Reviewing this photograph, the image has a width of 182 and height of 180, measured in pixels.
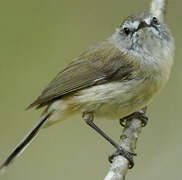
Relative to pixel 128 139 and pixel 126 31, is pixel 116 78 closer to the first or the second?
pixel 126 31

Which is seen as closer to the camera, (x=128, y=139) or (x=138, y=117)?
(x=128, y=139)

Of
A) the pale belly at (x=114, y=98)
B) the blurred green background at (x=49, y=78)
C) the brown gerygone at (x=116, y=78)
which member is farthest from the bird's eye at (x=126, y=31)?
the blurred green background at (x=49, y=78)

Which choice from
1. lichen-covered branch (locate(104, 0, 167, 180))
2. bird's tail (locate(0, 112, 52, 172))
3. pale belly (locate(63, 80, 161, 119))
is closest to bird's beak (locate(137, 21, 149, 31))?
pale belly (locate(63, 80, 161, 119))

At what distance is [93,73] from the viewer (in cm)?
521

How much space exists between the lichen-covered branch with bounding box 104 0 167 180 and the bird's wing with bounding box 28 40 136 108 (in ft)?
1.55

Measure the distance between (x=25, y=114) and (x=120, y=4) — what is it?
1707 mm

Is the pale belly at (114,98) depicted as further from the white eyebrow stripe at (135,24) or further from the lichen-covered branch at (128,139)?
the white eyebrow stripe at (135,24)

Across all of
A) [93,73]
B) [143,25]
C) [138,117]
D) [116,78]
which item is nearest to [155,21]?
[143,25]

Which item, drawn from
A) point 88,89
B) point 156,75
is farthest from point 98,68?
point 156,75

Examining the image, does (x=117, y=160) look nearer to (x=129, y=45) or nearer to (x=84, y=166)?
(x=129, y=45)

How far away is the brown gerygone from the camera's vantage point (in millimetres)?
5004

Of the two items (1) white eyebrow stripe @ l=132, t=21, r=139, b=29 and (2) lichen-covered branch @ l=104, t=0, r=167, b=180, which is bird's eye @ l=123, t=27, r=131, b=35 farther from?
(2) lichen-covered branch @ l=104, t=0, r=167, b=180

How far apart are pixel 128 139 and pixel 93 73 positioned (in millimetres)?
712

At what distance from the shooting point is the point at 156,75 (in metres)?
4.99
